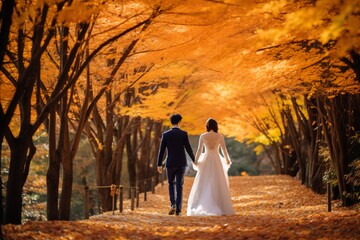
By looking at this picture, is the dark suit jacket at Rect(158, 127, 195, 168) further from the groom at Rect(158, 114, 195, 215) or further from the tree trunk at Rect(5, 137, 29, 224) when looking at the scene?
the tree trunk at Rect(5, 137, 29, 224)

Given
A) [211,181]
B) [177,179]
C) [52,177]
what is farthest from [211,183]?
[52,177]

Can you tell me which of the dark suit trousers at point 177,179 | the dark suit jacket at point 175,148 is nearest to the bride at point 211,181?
the dark suit jacket at point 175,148

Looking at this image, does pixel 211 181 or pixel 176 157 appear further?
pixel 211 181

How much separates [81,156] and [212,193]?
24.1 meters

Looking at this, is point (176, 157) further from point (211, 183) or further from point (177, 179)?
point (211, 183)

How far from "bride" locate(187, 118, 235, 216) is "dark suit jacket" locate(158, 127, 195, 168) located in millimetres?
449

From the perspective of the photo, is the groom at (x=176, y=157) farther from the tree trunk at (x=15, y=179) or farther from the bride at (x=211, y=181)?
the tree trunk at (x=15, y=179)

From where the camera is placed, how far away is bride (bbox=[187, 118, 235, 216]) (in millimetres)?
11875

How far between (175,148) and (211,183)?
126 cm

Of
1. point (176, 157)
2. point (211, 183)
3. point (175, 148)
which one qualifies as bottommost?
point (211, 183)

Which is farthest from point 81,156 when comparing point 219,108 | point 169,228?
point 169,228

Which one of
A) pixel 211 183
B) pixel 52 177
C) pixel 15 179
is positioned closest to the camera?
pixel 15 179

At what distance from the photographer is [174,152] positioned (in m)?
11.5

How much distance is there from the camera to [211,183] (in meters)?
12.1
